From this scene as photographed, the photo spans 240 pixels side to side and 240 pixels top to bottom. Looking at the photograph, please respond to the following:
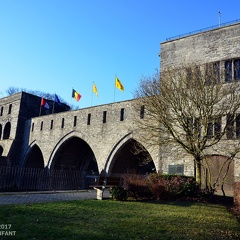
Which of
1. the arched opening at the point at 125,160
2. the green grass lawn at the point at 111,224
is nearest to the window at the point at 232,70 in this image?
the arched opening at the point at 125,160

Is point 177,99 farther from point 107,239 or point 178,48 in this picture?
point 107,239

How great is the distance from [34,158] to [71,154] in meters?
6.10

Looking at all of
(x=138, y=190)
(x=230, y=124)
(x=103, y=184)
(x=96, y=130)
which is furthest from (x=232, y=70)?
(x=96, y=130)

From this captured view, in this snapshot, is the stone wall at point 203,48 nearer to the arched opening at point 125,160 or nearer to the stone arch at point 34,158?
the arched opening at point 125,160

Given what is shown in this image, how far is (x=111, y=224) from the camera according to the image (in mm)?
6289

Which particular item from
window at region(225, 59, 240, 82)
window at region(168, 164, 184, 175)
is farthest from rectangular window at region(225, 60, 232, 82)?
window at region(168, 164, 184, 175)

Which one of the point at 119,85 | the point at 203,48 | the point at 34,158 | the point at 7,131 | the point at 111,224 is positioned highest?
the point at 203,48

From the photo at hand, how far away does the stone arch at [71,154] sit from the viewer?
26.4 m

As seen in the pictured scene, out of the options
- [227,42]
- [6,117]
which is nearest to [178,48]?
[227,42]

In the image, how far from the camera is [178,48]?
1836 cm

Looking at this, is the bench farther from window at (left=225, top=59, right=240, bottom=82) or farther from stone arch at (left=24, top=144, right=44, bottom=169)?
stone arch at (left=24, top=144, right=44, bottom=169)

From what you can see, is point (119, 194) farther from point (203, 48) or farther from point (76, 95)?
point (76, 95)

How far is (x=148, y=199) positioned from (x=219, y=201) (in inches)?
156

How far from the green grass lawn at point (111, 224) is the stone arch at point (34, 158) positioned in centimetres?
2374
